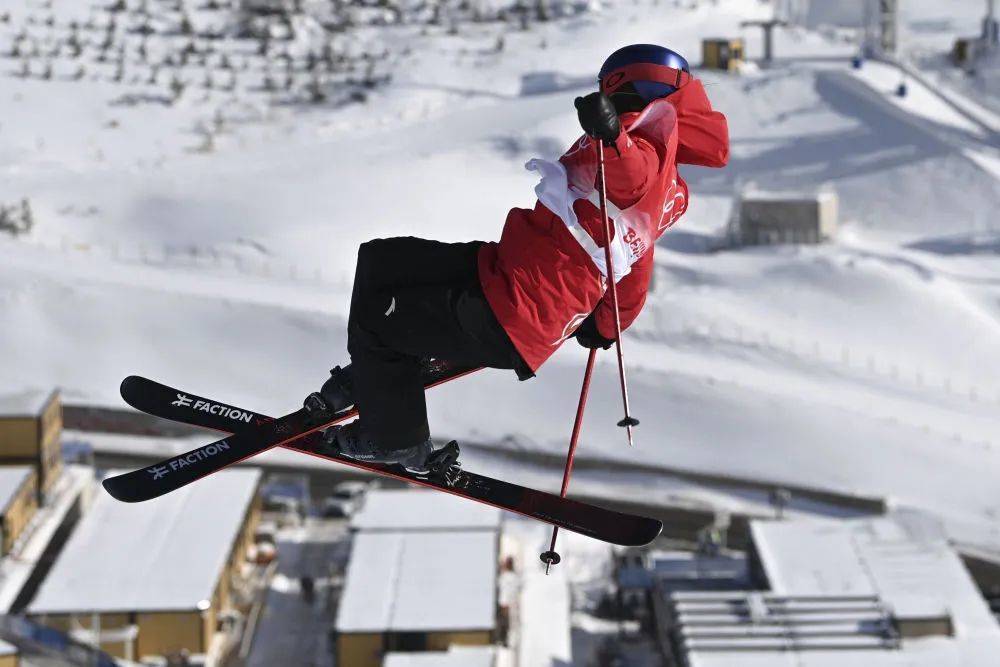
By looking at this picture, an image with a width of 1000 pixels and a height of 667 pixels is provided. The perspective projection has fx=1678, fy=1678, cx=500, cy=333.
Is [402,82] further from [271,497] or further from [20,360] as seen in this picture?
[271,497]

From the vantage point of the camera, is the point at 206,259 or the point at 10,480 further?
the point at 206,259

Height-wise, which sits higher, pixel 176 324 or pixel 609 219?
pixel 609 219

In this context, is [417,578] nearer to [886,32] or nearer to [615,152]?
[615,152]

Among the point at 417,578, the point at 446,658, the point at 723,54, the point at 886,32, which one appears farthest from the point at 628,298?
the point at 886,32

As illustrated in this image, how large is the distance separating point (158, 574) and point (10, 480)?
9.75 feet

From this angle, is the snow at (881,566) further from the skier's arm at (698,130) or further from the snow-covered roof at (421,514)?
the skier's arm at (698,130)

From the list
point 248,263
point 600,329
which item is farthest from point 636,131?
point 248,263

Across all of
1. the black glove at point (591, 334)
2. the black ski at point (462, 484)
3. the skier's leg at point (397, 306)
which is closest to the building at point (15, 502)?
the black ski at point (462, 484)

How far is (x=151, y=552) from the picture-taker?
19500 mm

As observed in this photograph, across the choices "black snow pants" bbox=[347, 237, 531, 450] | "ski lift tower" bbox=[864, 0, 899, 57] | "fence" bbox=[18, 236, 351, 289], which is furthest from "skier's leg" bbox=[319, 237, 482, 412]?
"ski lift tower" bbox=[864, 0, 899, 57]

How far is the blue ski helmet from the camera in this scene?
221 inches

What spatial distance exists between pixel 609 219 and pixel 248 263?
83.6 ft

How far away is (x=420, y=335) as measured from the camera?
19.4ft

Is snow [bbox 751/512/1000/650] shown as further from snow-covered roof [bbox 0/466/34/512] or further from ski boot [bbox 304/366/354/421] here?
ski boot [bbox 304/366/354/421]
